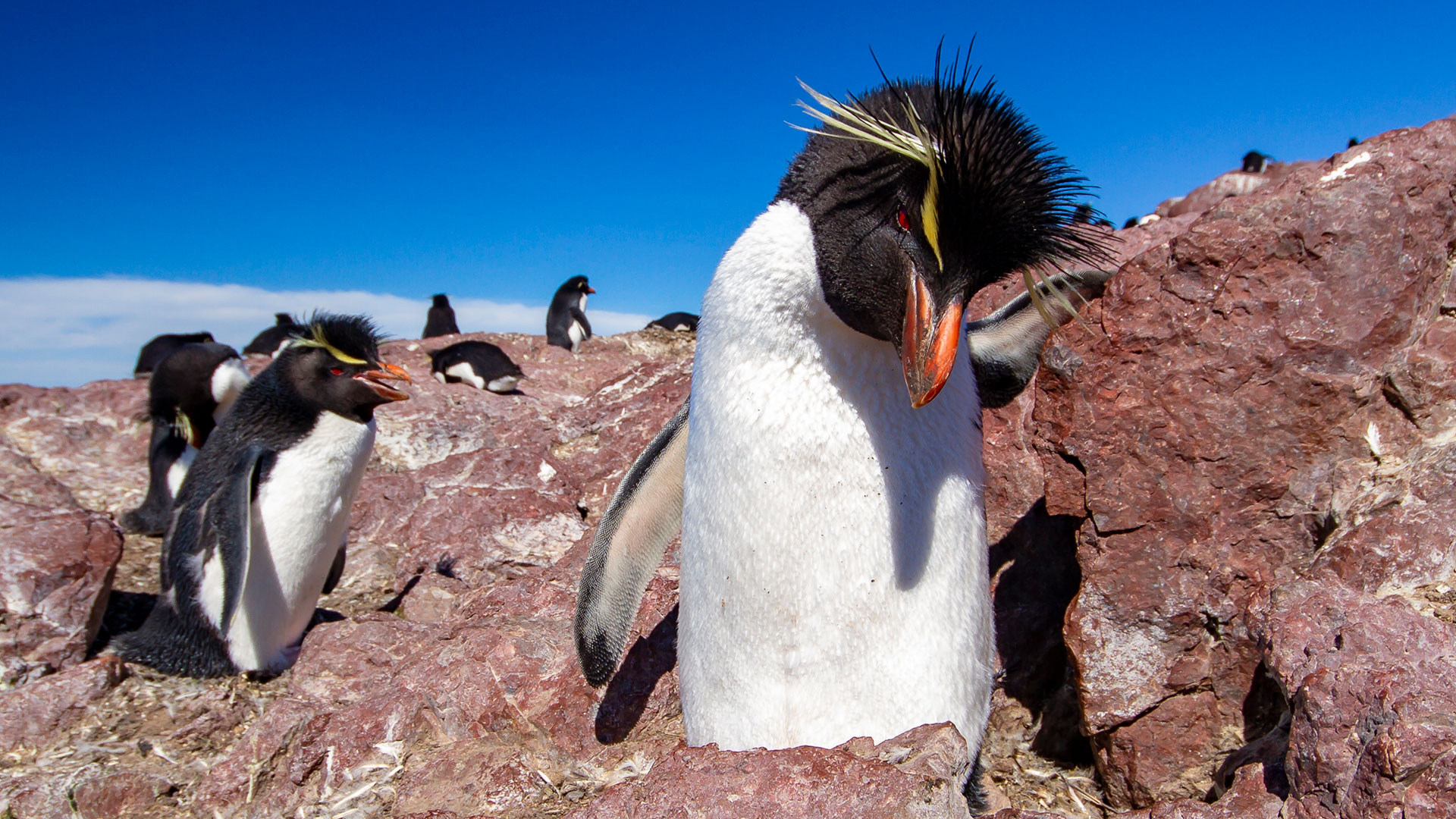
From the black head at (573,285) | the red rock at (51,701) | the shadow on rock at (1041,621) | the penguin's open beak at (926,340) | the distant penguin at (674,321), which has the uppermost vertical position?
the black head at (573,285)

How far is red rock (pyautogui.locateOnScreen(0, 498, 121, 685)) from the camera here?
4355 mm

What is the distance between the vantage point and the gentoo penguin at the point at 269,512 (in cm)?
488

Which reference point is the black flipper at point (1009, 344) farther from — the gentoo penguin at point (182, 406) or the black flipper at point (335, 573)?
the gentoo penguin at point (182, 406)

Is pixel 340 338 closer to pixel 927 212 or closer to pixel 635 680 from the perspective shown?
pixel 635 680

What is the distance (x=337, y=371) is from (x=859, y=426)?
422cm

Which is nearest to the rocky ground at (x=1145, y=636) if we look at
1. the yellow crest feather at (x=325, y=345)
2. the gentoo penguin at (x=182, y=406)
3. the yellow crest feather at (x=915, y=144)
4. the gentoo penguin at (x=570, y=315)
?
the yellow crest feather at (x=915, y=144)

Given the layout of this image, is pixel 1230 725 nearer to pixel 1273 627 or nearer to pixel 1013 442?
pixel 1273 627

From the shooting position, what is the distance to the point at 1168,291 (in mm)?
2559

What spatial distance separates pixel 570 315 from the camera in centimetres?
2320

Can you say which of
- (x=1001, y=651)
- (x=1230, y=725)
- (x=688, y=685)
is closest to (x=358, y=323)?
(x=688, y=685)

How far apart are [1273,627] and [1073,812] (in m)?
0.89

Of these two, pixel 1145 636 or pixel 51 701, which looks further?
pixel 51 701

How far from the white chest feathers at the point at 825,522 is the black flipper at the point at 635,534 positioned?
2.30 feet

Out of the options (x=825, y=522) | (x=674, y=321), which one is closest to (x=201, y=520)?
(x=825, y=522)
